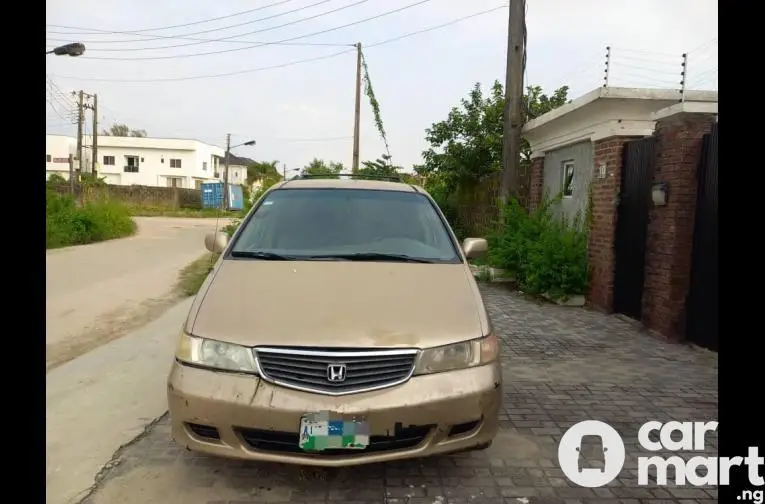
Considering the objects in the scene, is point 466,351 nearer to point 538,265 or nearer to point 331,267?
point 331,267

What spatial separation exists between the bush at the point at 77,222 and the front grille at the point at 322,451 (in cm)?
1480

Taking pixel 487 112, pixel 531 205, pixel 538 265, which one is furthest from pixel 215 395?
pixel 487 112

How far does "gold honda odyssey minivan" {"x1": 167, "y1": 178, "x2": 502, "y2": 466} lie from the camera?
2553 millimetres

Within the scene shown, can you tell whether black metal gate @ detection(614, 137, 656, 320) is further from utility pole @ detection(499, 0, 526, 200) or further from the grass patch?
the grass patch

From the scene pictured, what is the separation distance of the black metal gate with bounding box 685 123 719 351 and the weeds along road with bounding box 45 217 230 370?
6.47m

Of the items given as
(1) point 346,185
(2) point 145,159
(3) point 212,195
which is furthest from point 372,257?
(2) point 145,159

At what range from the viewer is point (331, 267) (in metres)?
3.31

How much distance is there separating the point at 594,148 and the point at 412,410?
244 inches

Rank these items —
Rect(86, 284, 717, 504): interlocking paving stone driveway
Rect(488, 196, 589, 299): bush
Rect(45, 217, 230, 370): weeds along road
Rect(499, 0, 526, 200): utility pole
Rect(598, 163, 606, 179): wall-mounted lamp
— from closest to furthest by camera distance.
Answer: Rect(86, 284, 717, 504): interlocking paving stone driveway
Rect(45, 217, 230, 370): weeds along road
Rect(598, 163, 606, 179): wall-mounted lamp
Rect(488, 196, 589, 299): bush
Rect(499, 0, 526, 200): utility pole

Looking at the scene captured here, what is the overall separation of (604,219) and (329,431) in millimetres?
5915

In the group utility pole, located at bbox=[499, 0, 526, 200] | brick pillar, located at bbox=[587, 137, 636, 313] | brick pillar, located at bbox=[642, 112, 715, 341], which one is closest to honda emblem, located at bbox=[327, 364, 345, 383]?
brick pillar, located at bbox=[642, 112, 715, 341]

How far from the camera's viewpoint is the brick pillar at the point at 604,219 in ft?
23.2

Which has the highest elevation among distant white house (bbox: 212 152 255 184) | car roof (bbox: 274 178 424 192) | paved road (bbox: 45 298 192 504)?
distant white house (bbox: 212 152 255 184)

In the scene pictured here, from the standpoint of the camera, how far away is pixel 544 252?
811 centimetres
